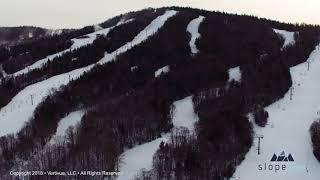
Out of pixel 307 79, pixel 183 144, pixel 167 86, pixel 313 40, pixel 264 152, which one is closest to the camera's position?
pixel 264 152

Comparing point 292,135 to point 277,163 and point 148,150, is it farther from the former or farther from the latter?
point 148,150

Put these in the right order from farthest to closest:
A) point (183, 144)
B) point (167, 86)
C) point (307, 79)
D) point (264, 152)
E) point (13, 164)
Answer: point (167, 86), point (307, 79), point (13, 164), point (183, 144), point (264, 152)

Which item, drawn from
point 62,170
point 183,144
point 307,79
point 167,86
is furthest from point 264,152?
point 167,86

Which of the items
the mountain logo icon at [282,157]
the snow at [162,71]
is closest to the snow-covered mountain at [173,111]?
the mountain logo icon at [282,157]

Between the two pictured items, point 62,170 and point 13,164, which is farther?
point 13,164

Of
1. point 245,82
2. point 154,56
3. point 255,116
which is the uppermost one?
point 154,56

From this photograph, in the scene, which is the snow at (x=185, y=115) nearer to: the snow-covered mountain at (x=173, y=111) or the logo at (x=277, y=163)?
the snow-covered mountain at (x=173, y=111)

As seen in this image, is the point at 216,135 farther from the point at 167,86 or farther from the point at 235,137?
the point at 167,86
